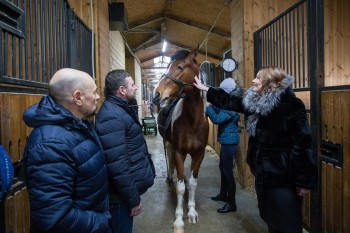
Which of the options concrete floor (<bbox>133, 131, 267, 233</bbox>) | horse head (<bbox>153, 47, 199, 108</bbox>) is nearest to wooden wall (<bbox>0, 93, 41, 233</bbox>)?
horse head (<bbox>153, 47, 199, 108</bbox>)

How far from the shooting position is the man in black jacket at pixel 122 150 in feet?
5.23

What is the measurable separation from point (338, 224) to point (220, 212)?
1.39 metres

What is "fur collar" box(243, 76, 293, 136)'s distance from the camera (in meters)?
1.81

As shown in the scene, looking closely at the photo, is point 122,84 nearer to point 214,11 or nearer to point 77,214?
point 77,214

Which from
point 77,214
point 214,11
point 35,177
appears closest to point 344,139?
point 77,214

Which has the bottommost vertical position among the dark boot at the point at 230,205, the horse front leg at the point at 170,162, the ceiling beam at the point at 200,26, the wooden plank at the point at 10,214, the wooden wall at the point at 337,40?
the dark boot at the point at 230,205

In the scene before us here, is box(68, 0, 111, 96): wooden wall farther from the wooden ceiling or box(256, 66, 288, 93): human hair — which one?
box(256, 66, 288, 93): human hair

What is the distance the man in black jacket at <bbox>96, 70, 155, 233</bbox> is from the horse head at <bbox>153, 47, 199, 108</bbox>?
0.98 m

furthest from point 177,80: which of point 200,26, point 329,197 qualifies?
point 200,26

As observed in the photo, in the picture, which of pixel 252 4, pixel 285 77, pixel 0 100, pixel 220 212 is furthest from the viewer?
pixel 252 4

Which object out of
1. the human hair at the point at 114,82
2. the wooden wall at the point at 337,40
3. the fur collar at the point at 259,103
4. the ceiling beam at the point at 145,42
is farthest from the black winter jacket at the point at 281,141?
the ceiling beam at the point at 145,42

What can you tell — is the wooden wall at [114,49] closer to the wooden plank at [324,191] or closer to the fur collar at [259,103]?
the fur collar at [259,103]

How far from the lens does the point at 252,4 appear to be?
3.92 meters

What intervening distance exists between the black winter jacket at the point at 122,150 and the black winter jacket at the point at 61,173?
34 cm
